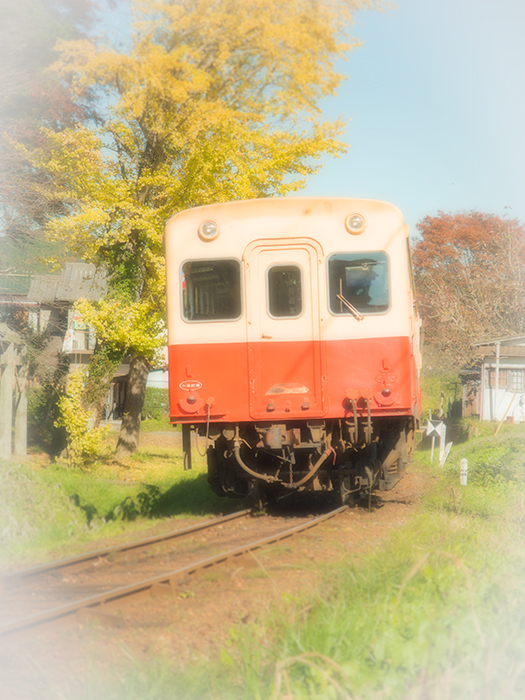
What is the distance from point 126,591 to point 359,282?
4104 mm

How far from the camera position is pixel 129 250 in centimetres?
1254

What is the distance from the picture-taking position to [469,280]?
1072 inches

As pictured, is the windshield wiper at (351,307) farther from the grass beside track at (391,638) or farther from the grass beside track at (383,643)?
the grass beside track at (383,643)

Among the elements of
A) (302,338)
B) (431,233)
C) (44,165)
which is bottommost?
(302,338)

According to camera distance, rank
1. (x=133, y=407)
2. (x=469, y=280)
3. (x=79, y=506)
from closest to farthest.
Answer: (x=79, y=506) < (x=133, y=407) < (x=469, y=280)

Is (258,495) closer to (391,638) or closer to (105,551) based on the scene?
(105,551)

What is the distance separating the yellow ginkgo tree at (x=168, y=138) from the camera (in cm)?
592

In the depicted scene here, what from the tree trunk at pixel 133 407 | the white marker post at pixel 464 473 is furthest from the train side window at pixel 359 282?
the tree trunk at pixel 133 407

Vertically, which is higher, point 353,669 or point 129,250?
point 129,250

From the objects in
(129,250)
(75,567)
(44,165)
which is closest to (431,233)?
(129,250)

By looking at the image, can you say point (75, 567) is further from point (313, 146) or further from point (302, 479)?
point (313, 146)

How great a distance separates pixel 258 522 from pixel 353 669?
4991 millimetres

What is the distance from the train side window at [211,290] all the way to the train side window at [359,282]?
108cm

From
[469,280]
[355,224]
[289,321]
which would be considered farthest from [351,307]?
[469,280]
